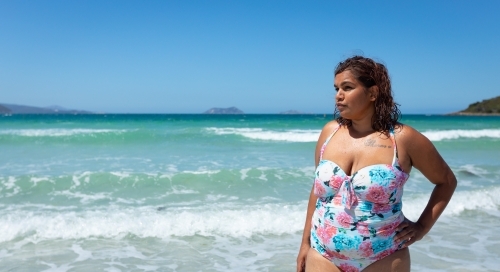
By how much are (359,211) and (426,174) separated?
40 cm

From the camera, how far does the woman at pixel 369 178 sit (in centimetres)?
207

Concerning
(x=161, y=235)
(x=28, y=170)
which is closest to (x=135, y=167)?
(x=28, y=170)

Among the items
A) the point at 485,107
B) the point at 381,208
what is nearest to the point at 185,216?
the point at 381,208

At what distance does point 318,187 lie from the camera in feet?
7.18

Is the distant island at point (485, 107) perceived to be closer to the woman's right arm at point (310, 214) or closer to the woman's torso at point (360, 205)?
the woman's right arm at point (310, 214)

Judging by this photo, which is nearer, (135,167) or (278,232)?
(278,232)

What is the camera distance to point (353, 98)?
216 centimetres

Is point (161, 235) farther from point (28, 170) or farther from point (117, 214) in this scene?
point (28, 170)

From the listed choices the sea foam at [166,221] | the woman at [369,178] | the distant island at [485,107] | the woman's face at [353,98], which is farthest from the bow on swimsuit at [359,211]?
the distant island at [485,107]

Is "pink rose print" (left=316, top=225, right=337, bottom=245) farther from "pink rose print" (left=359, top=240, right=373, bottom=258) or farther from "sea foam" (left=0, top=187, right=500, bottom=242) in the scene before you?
"sea foam" (left=0, top=187, right=500, bottom=242)

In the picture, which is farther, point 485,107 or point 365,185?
point 485,107

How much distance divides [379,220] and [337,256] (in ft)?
0.99

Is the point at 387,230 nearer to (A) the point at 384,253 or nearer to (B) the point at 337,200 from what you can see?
(A) the point at 384,253

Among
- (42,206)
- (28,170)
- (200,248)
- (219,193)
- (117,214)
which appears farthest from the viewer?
(28,170)
